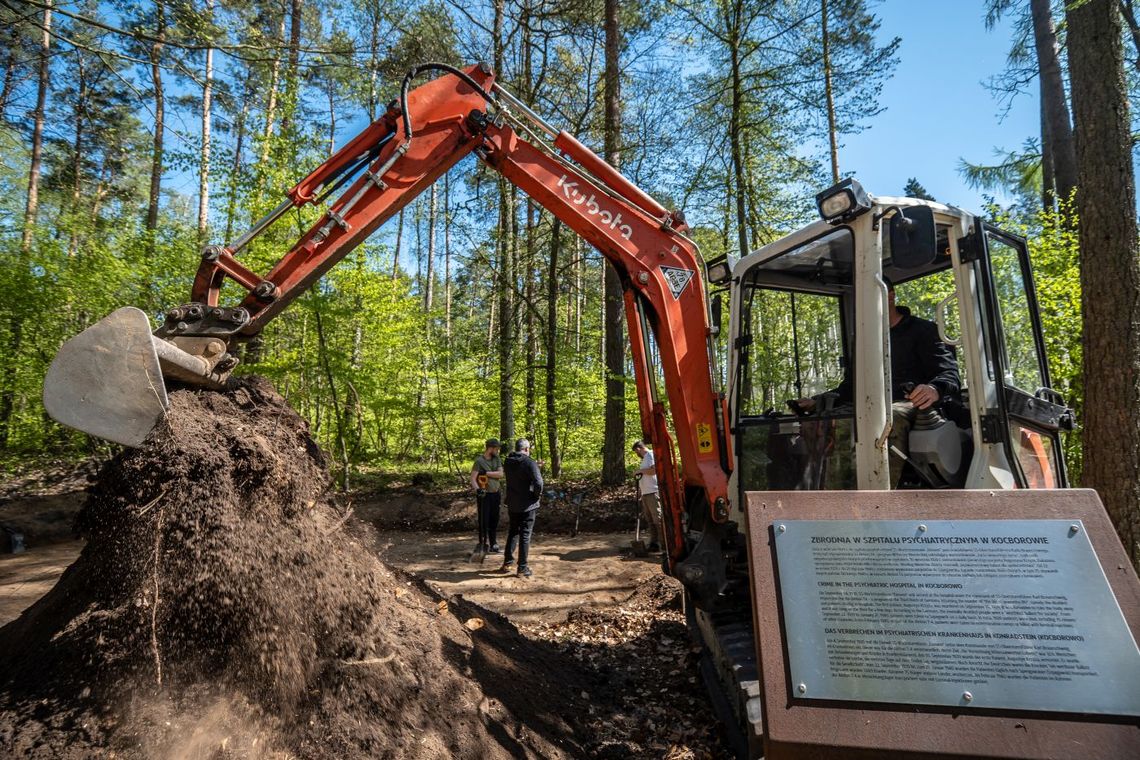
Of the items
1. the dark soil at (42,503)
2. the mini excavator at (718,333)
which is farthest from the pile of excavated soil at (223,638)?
the dark soil at (42,503)

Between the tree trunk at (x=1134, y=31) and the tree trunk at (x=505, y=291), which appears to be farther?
the tree trunk at (x=505, y=291)

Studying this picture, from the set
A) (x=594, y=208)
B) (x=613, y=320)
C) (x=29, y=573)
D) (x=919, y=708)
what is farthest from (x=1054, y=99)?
(x=29, y=573)

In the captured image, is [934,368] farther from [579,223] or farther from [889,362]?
[579,223]

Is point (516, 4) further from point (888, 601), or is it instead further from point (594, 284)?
point (594, 284)

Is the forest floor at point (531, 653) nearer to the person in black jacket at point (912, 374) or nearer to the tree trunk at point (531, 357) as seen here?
the person in black jacket at point (912, 374)

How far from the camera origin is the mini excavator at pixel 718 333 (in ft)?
10.2

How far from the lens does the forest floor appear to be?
286cm

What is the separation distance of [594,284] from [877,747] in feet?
94.2

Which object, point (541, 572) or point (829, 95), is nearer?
point (541, 572)

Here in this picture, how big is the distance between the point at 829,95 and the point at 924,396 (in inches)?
536

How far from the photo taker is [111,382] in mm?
2691

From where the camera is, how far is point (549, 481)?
14.7 meters

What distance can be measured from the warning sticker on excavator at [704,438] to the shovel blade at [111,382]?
3.15 meters

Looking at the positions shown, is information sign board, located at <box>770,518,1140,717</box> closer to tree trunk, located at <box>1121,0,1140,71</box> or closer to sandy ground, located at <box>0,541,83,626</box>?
sandy ground, located at <box>0,541,83,626</box>
